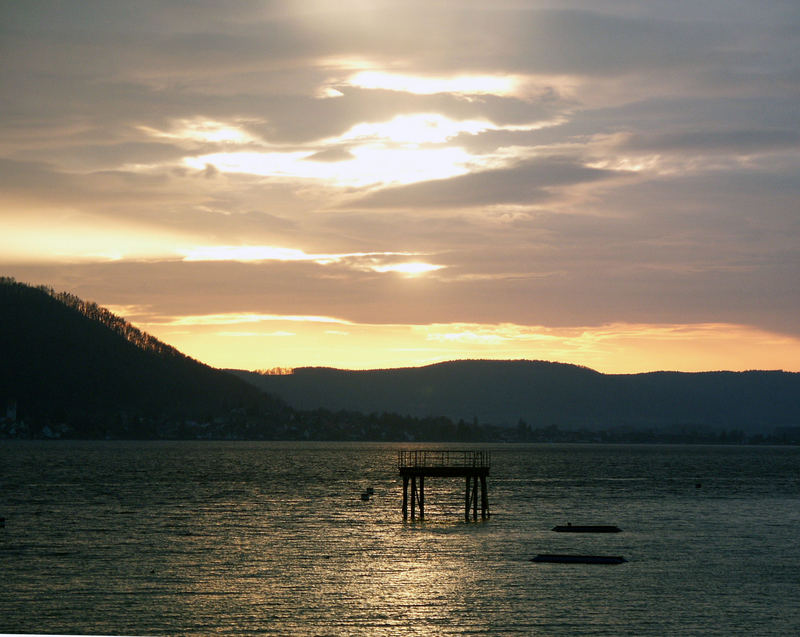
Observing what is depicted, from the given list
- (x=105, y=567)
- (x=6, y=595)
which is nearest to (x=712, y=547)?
(x=105, y=567)

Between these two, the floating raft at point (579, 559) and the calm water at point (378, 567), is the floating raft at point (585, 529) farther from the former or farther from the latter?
the floating raft at point (579, 559)

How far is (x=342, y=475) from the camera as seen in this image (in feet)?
557

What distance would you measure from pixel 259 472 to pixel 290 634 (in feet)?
457

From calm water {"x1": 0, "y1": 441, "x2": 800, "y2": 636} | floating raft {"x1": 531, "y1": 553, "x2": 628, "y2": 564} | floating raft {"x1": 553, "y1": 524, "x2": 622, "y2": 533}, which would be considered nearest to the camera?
calm water {"x1": 0, "y1": 441, "x2": 800, "y2": 636}

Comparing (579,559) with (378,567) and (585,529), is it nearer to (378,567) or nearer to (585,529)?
(378,567)

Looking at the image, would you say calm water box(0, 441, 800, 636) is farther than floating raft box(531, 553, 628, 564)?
No

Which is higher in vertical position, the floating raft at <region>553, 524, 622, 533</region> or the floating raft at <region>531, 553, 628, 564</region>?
the floating raft at <region>531, 553, 628, 564</region>

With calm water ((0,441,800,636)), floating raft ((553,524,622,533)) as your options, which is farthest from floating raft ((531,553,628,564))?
floating raft ((553,524,622,533))

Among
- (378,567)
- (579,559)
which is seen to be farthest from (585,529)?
(378,567)

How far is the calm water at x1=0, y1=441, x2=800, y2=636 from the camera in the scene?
3916cm

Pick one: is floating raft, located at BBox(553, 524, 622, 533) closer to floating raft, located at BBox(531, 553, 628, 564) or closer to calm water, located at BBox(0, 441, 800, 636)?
calm water, located at BBox(0, 441, 800, 636)

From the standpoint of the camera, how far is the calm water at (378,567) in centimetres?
3916

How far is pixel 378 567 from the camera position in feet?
178

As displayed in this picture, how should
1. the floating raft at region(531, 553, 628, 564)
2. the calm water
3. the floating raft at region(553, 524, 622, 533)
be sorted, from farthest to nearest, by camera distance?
the floating raft at region(553, 524, 622, 533) → the floating raft at region(531, 553, 628, 564) → the calm water
